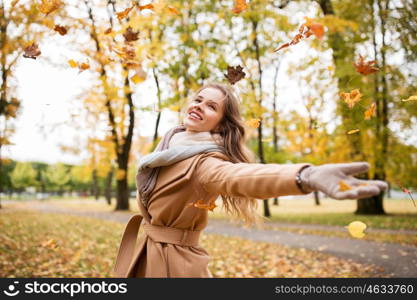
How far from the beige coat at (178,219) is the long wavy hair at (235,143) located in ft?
0.49

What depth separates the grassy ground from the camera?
21.0 ft

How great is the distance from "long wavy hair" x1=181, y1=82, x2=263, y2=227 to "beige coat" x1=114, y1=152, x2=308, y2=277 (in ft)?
0.49

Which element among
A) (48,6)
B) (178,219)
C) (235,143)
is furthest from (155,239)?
(48,6)

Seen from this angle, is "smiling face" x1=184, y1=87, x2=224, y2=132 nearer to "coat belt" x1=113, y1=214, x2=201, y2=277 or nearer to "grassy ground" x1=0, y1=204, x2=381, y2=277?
"coat belt" x1=113, y1=214, x2=201, y2=277

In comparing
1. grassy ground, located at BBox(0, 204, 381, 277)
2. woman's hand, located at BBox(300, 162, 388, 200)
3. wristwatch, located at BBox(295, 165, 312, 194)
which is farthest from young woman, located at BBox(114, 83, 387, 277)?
grassy ground, located at BBox(0, 204, 381, 277)

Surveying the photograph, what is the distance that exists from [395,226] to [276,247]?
5.21 meters

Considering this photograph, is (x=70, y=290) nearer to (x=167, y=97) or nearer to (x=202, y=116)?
(x=202, y=116)

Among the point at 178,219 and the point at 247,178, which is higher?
the point at 247,178

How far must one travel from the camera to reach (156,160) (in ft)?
6.79

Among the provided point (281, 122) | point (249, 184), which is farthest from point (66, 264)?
point (281, 122)

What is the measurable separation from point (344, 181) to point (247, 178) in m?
0.47

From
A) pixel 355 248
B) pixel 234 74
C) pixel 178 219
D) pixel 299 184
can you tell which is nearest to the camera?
pixel 299 184

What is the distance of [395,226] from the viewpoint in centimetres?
1196

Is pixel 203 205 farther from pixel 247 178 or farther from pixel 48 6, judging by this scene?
pixel 48 6
